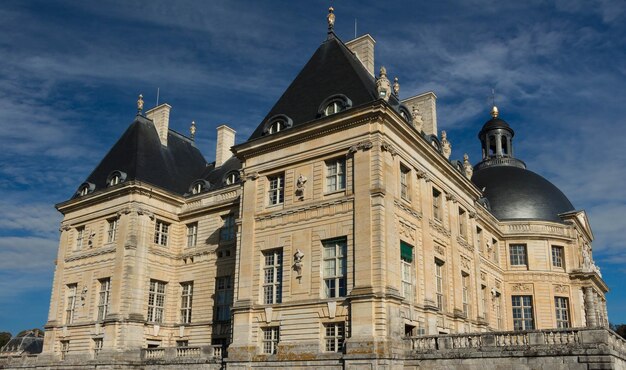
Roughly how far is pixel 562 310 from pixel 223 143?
26.2m

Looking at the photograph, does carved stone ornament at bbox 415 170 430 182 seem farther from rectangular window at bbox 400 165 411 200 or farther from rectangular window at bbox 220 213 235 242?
rectangular window at bbox 220 213 235 242

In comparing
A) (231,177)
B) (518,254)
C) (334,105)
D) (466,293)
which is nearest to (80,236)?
(231,177)

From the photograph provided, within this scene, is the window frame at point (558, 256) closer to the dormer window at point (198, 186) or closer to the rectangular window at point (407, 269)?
the rectangular window at point (407, 269)

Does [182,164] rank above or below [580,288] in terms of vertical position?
above

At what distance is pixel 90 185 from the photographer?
37.5 metres

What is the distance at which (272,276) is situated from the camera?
26.5 m

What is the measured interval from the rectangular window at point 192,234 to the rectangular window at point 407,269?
1520cm

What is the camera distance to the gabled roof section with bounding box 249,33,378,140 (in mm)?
27205

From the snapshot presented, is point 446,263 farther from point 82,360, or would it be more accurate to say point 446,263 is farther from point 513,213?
point 82,360

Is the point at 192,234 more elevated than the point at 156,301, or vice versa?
the point at 192,234

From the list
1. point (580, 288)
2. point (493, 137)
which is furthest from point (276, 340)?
point (493, 137)

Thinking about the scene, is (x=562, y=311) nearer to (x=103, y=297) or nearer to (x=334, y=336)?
(x=334, y=336)

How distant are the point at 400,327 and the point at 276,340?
549 cm

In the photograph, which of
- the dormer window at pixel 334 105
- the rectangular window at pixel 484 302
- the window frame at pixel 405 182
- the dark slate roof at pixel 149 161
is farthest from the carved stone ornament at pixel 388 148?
the dark slate roof at pixel 149 161
